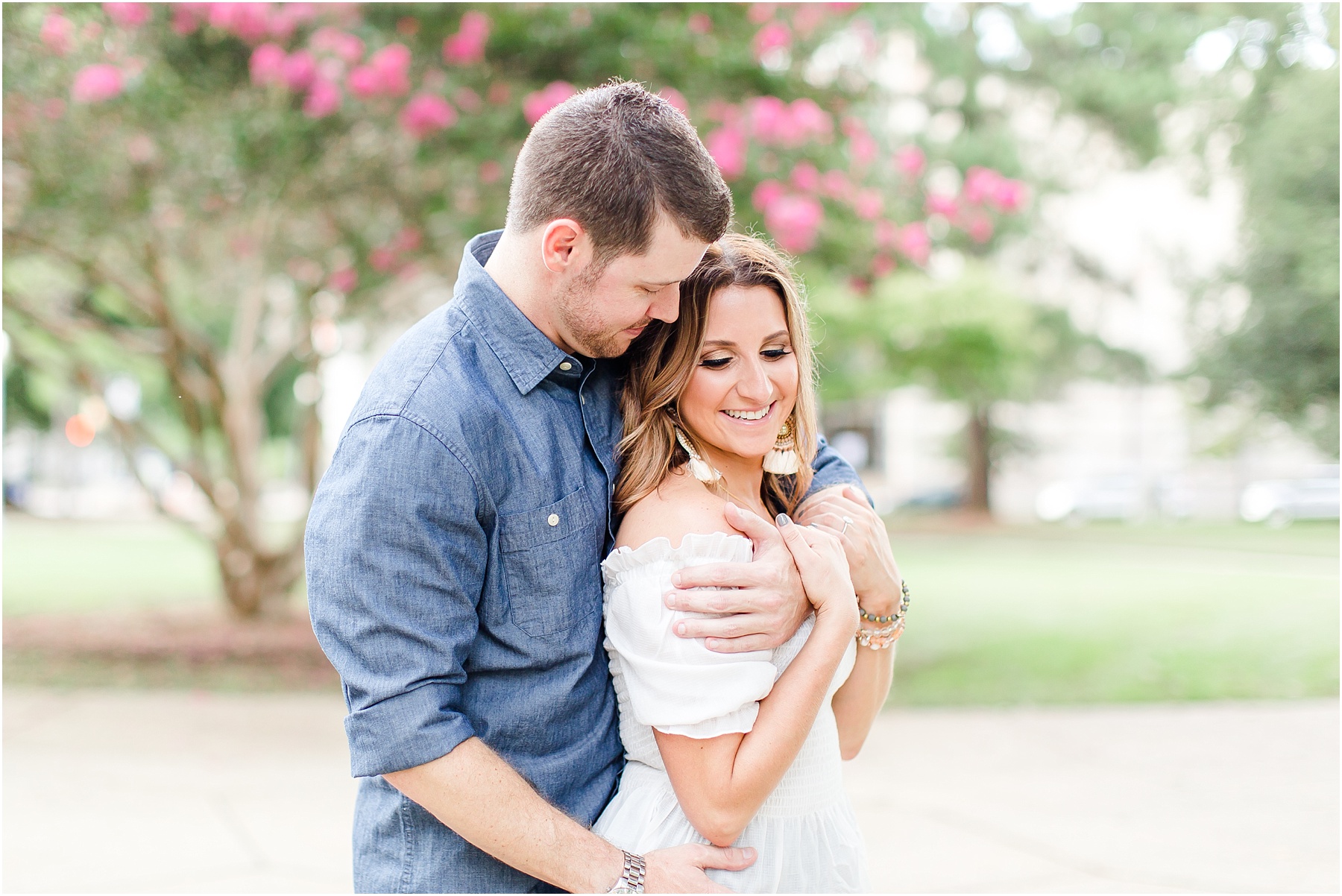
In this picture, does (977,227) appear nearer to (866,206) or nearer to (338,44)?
(866,206)

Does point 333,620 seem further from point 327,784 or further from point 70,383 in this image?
point 70,383

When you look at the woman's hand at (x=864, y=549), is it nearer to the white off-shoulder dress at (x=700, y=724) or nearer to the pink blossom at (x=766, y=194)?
the white off-shoulder dress at (x=700, y=724)

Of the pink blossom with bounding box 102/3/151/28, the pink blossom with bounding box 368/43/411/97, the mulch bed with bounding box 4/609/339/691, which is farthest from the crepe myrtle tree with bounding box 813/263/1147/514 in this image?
the pink blossom with bounding box 102/3/151/28

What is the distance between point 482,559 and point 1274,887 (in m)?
4.00

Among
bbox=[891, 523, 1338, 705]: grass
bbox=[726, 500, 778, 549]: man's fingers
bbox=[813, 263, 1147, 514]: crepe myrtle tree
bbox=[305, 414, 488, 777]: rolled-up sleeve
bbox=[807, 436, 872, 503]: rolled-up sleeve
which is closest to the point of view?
bbox=[305, 414, 488, 777]: rolled-up sleeve

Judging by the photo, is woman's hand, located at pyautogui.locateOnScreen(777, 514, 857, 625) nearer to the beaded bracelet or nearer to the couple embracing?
the couple embracing

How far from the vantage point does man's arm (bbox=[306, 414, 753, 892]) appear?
168 cm

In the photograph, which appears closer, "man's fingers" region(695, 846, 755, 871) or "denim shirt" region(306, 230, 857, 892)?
"denim shirt" region(306, 230, 857, 892)

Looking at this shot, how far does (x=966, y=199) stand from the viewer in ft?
27.3

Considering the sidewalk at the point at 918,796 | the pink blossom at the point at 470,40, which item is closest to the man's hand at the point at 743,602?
the sidewalk at the point at 918,796

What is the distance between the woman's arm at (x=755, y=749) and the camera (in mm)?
1892

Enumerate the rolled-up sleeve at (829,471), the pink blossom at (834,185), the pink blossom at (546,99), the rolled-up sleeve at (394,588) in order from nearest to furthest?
the rolled-up sleeve at (394,588)
the rolled-up sleeve at (829,471)
the pink blossom at (546,99)
the pink blossom at (834,185)

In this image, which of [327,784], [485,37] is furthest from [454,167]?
[327,784]

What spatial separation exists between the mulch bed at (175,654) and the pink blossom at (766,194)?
173 inches
